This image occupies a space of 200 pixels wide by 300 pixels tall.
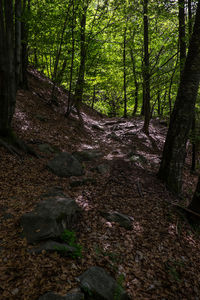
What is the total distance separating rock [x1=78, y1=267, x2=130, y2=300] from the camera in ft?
9.88

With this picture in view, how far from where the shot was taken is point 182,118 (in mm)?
6965

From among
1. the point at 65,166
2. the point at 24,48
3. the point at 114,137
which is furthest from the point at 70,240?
the point at 24,48

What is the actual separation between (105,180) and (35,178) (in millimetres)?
2699

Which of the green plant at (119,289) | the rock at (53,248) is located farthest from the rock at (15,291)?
the green plant at (119,289)

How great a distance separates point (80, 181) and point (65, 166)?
1.07 meters

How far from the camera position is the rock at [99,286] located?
3.01m

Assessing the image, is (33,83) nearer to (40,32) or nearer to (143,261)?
(40,32)

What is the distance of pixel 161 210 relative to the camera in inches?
245

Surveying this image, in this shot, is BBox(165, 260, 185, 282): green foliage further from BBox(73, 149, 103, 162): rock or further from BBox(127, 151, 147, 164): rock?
BBox(73, 149, 103, 162): rock

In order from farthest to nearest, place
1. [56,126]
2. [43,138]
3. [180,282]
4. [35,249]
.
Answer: [56,126] → [43,138] → [180,282] → [35,249]

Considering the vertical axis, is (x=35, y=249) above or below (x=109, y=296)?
above

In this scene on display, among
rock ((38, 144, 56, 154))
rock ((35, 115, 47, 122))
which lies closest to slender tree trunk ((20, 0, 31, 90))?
rock ((35, 115, 47, 122))

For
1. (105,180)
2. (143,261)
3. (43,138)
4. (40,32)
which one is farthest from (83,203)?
(40,32)

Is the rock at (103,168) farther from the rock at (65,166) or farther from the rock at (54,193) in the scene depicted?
the rock at (54,193)
